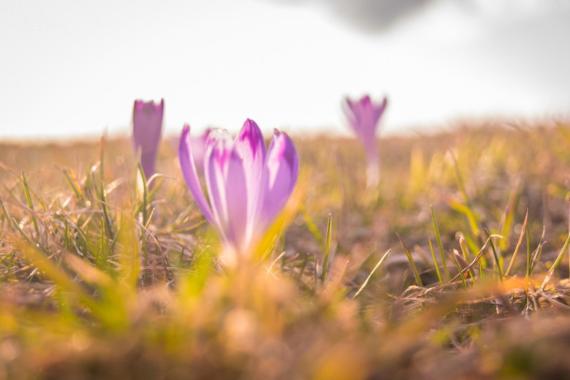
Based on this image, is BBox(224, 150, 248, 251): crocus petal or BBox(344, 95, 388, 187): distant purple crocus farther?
BBox(344, 95, 388, 187): distant purple crocus

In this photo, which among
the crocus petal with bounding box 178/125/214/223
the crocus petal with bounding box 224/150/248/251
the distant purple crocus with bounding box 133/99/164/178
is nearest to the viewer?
the crocus petal with bounding box 224/150/248/251

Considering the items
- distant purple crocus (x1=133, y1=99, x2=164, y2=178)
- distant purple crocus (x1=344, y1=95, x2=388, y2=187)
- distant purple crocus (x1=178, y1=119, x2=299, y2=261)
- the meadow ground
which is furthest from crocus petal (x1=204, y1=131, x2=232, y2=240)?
distant purple crocus (x1=344, y1=95, x2=388, y2=187)

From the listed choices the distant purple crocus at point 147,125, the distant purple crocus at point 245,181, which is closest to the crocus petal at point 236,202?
the distant purple crocus at point 245,181

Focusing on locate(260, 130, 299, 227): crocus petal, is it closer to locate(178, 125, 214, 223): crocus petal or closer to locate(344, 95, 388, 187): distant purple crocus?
locate(178, 125, 214, 223): crocus petal

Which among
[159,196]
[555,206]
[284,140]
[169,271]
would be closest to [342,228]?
[159,196]

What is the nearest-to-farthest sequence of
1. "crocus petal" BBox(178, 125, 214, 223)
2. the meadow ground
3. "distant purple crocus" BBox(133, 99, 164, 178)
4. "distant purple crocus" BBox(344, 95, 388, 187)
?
the meadow ground
"crocus petal" BBox(178, 125, 214, 223)
"distant purple crocus" BBox(133, 99, 164, 178)
"distant purple crocus" BBox(344, 95, 388, 187)

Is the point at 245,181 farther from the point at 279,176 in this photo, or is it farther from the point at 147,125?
the point at 147,125
